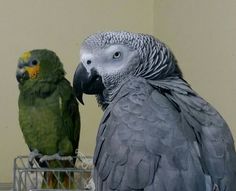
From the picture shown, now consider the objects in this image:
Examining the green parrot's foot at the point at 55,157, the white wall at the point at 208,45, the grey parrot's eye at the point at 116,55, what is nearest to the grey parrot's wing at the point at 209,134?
the grey parrot's eye at the point at 116,55

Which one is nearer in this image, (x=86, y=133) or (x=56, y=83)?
(x=56, y=83)

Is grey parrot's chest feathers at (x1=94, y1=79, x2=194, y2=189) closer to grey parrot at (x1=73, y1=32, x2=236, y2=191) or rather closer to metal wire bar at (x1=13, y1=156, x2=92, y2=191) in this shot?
grey parrot at (x1=73, y1=32, x2=236, y2=191)

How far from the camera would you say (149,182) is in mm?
842

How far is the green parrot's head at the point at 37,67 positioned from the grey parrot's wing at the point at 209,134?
66cm

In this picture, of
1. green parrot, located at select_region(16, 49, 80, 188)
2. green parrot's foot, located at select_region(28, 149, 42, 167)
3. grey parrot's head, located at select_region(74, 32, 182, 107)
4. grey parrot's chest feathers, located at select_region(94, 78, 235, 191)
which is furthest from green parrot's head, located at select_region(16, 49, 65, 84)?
grey parrot's chest feathers, located at select_region(94, 78, 235, 191)

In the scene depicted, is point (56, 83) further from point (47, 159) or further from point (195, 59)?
point (195, 59)

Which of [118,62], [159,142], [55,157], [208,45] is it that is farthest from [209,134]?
[55,157]

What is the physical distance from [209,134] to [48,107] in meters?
0.79

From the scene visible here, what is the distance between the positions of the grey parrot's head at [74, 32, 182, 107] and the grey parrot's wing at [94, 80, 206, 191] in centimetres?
12

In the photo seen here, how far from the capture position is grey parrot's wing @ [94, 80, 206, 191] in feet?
2.74

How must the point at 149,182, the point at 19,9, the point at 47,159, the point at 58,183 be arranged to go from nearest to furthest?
the point at 149,182 < the point at 58,183 < the point at 47,159 < the point at 19,9

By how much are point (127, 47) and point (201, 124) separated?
0.27 m

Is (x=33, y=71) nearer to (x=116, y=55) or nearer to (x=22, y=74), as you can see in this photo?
(x=22, y=74)

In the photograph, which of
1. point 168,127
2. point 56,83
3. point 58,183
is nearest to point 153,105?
point 168,127
